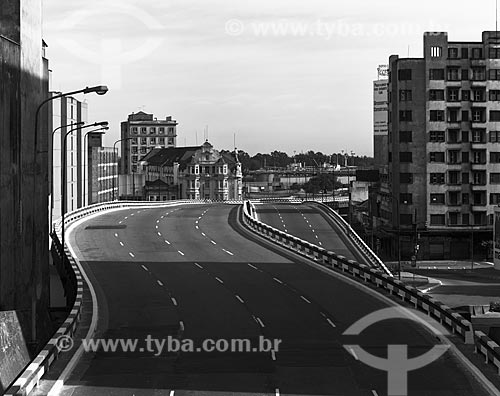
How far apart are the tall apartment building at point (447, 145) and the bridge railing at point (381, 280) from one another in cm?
5221

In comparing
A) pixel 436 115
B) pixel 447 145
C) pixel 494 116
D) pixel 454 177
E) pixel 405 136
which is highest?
pixel 436 115

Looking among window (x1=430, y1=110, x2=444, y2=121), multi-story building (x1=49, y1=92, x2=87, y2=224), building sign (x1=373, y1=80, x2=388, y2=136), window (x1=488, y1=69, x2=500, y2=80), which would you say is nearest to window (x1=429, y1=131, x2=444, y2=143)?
window (x1=430, y1=110, x2=444, y2=121)

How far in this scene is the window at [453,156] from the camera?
4400 inches

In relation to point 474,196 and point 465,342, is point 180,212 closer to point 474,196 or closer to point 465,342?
point 474,196

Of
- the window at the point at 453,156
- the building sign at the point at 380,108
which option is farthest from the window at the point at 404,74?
the building sign at the point at 380,108

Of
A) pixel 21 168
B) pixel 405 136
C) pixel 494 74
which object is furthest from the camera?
pixel 405 136

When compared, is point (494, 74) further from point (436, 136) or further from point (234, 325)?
point (234, 325)

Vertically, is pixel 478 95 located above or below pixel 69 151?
above

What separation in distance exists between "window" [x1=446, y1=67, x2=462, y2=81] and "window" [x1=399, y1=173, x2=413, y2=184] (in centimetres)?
1286

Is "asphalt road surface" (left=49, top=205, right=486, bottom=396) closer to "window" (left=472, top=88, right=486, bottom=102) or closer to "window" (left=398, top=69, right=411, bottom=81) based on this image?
"window" (left=398, top=69, right=411, bottom=81)

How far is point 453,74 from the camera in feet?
361

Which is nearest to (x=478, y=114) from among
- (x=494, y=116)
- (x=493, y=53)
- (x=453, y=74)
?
(x=494, y=116)

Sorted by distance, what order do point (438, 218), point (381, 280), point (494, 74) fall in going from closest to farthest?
1. point (381, 280)
2. point (494, 74)
3. point (438, 218)

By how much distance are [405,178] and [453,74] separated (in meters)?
14.1
